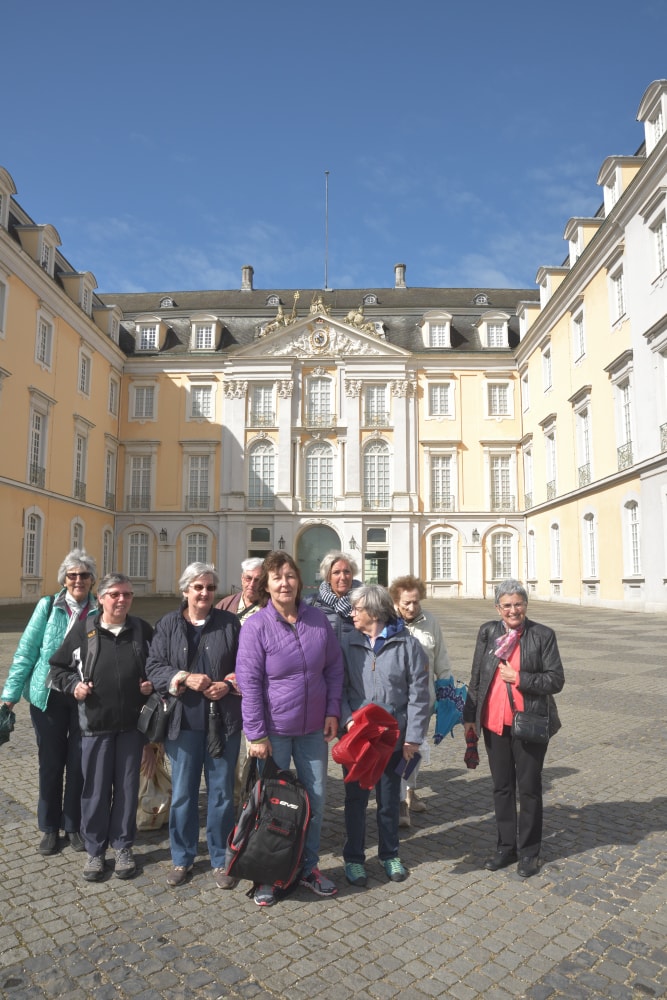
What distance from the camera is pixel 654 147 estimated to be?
711 inches

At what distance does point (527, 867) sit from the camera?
368 cm

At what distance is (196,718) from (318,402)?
30.9 metres

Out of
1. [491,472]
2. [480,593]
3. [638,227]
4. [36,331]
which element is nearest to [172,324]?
[36,331]

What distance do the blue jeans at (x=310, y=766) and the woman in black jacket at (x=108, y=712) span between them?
816mm

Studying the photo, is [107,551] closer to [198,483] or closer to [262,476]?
[198,483]

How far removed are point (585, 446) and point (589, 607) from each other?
19.1 feet

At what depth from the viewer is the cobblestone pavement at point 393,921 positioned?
108 inches

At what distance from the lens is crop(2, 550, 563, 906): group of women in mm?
3490

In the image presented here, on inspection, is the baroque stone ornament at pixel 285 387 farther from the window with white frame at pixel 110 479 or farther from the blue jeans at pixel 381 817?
the blue jeans at pixel 381 817

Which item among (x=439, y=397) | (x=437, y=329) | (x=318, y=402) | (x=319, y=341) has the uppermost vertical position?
(x=437, y=329)

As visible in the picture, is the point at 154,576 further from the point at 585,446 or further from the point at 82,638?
the point at 82,638

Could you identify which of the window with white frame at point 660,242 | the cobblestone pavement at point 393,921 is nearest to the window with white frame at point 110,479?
the window with white frame at point 660,242

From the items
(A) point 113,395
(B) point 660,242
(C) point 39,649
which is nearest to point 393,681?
(C) point 39,649

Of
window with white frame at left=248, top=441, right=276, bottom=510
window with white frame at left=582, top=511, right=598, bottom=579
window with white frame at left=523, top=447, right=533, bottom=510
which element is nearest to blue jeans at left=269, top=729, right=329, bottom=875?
window with white frame at left=582, top=511, right=598, bottom=579
